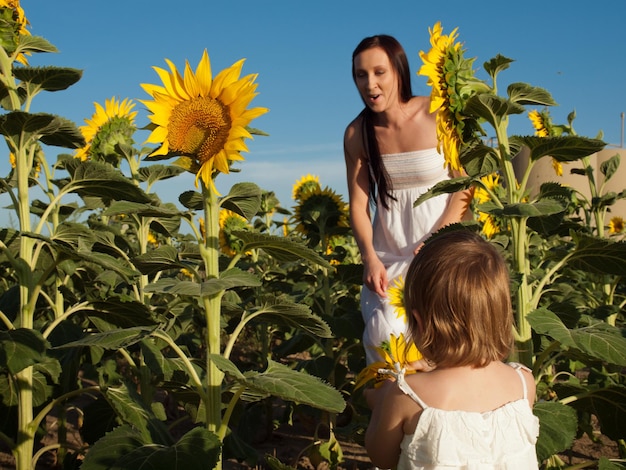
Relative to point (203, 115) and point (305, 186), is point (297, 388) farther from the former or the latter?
point (305, 186)

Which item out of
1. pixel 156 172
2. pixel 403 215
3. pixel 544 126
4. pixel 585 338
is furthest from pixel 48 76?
pixel 544 126

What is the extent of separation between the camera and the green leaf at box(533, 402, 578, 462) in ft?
6.38

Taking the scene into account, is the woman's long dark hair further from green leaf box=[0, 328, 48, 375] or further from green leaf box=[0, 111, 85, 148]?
green leaf box=[0, 328, 48, 375]

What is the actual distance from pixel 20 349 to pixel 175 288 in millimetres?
566

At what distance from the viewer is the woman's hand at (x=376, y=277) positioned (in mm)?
2896

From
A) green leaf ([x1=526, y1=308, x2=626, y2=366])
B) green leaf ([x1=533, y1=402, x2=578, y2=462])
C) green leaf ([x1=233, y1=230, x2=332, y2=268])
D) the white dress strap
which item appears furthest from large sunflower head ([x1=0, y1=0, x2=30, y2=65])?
green leaf ([x1=533, y1=402, x2=578, y2=462])

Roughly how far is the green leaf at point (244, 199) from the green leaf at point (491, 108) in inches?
25.6

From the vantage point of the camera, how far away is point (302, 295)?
12.4 feet

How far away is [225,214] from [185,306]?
1257 millimetres

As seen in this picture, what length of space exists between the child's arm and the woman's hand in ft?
4.07

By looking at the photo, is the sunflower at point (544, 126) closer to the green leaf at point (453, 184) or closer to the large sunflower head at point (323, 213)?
the large sunflower head at point (323, 213)

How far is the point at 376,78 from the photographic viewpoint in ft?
9.69

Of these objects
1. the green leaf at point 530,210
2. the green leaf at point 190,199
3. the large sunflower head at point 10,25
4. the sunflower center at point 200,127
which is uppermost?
the large sunflower head at point 10,25

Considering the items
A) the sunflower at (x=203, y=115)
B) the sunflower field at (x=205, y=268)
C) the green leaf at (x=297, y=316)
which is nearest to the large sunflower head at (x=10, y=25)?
the sunflower field at (x=205, y=268)
